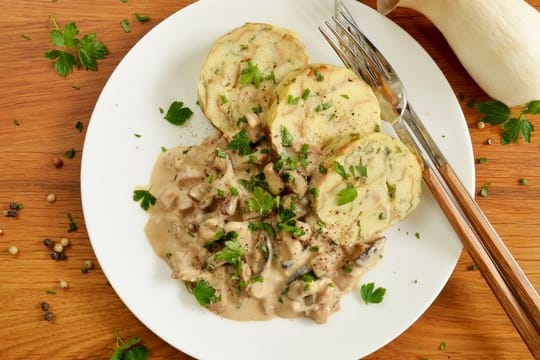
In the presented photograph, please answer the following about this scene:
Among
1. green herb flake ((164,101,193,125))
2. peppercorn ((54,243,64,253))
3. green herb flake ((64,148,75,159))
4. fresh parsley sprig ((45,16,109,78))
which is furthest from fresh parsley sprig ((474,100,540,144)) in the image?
peppercorn ((54,243,64,253))

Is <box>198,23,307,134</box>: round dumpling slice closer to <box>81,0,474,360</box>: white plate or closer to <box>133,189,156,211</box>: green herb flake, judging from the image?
<box>81,0,474,360</box>: white plate

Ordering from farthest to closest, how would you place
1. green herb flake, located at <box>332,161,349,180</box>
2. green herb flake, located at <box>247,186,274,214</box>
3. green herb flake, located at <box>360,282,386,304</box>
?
green herb flake, located at <box>360,282,386,304</box> → green herb flake, located at <box>247,186,274,214</box> → green herb flake, located at <box>332,161,349,180</box>

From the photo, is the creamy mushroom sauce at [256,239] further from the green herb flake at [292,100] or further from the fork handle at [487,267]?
the fork handle at [487,267]

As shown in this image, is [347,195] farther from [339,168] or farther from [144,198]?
[144,198]

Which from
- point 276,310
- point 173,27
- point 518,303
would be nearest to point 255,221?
point 276,310

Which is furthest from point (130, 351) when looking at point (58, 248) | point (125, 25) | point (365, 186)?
point (125, 25)

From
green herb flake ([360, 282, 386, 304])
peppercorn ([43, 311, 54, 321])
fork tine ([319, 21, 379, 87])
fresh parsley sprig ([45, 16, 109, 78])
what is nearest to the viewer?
green herb flake ([360, 282, 386, 304])

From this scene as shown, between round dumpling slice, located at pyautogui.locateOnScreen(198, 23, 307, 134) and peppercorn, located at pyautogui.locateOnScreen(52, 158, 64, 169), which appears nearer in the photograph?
round dumpling slice, located at pyautogui.locateOnScreen(198, 23, 307, 134)
